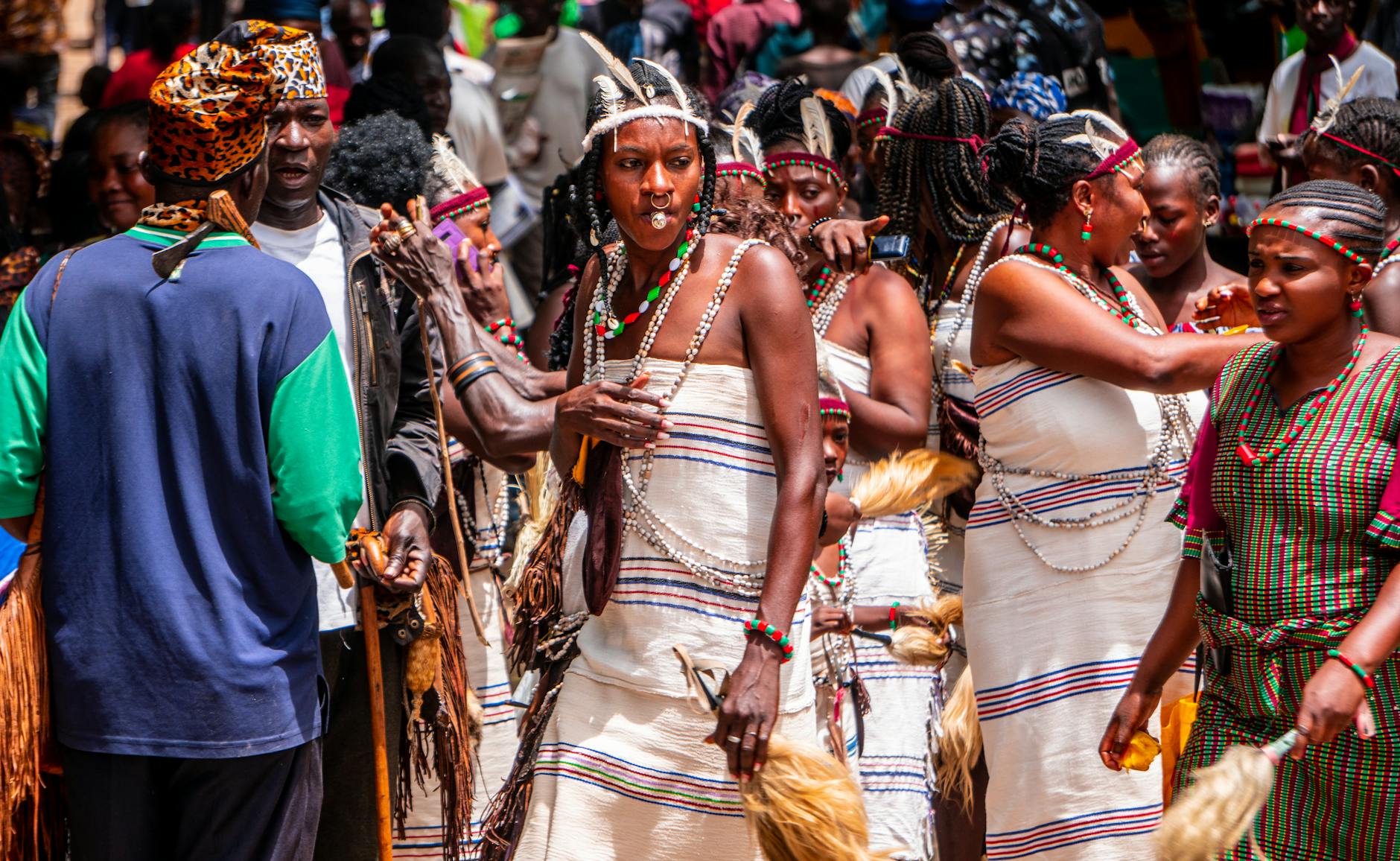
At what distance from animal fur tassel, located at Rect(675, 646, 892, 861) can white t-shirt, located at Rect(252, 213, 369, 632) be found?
1314mm

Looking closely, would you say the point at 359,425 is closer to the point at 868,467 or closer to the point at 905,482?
the point at 905,482

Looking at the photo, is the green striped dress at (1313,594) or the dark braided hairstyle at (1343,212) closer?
the green striped dress at (1313,594)

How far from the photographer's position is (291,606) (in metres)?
3.62

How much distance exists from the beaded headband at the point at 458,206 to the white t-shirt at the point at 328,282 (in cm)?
98

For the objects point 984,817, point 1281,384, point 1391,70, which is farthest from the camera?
point 1391,70

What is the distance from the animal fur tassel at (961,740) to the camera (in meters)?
5.22

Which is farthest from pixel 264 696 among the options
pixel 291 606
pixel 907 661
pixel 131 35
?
pixel 131 35

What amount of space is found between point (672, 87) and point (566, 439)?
862mm

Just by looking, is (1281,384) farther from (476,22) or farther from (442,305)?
(476,22)

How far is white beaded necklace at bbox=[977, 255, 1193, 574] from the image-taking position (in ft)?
15.2

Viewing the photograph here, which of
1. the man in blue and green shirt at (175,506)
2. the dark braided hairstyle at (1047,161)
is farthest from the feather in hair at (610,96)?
the dark braided hairstyle at (1047,161)

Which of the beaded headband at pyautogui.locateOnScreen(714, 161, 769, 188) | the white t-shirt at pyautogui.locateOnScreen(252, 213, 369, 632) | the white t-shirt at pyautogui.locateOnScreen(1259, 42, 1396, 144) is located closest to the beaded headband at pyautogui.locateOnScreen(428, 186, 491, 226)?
the beaded headband at pyautogui.locateOnScreen(714, 161, 769, 188)

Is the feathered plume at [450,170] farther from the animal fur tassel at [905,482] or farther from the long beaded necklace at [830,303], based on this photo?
the animal fur tassel at [905,482]

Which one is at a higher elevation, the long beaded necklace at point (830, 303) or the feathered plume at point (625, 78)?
the feathered plume at point (625, 78)
